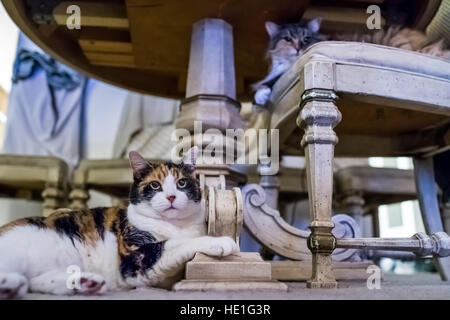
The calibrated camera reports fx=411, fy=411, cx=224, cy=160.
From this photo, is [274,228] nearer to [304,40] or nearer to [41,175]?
[304,40]

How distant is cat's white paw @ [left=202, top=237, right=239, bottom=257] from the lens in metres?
0.70

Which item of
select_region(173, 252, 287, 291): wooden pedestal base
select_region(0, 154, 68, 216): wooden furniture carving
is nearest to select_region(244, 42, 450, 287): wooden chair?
select_region(173, 252, 287, 291): wooden pedestal base

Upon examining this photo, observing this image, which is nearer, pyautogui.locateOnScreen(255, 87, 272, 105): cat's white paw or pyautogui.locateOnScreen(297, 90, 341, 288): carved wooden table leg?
pyautogui.locateOnScreen(297, 90, 341, 288): carved wooden table leg

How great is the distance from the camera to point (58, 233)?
2.34ft

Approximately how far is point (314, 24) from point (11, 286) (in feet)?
3.34

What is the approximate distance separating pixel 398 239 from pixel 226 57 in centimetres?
59

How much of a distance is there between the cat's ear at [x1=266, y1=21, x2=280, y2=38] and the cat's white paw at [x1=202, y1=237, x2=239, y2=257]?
0.69 metres

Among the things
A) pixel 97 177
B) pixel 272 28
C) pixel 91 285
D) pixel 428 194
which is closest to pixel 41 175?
pixel 97 177

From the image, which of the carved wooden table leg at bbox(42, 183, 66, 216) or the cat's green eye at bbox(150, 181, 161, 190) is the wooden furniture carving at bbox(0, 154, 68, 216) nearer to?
the carved wooden table leg at bbox(42, 183, 66, 216)

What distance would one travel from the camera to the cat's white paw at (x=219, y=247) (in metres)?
0.70

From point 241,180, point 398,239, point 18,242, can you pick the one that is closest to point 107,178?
point 241,180

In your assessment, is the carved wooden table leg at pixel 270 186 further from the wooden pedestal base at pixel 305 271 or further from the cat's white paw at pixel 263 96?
the wooden pedestal base at pixel 305 271

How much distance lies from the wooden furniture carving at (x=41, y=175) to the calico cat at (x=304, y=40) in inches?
37.2
